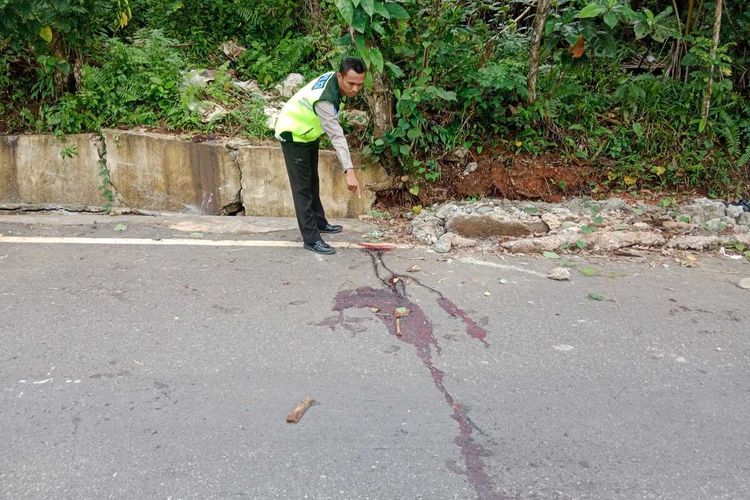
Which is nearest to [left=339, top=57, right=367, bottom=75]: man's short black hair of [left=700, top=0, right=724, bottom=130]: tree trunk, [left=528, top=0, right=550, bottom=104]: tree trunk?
[left=528, top=0, right=550, bottom=104]: tree trunk

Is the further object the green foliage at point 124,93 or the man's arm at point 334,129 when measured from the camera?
the green foliage at point 124,93

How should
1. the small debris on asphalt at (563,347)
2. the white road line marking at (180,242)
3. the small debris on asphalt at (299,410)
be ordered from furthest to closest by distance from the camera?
1. the white road line marking at (180,242)
2. the small debris on asphalt at (563,347)
3. the small debris on asphalt at (299,410)

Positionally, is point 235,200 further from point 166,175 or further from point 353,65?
point 353,65

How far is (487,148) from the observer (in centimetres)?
653

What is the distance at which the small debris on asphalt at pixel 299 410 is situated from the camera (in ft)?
8.80

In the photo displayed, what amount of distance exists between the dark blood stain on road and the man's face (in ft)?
4.33

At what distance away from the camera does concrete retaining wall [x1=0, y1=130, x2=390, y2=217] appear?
6266 mm

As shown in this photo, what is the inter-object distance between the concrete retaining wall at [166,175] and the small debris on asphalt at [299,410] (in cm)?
367

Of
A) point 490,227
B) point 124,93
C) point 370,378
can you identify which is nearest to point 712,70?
point 490,227

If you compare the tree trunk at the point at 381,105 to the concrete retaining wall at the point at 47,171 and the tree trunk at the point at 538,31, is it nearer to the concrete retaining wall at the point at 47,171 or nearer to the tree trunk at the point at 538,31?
the tree trunk at the point at 538,31

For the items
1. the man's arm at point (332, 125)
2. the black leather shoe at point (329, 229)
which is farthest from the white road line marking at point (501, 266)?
the black leather shoe at point (329, 229)

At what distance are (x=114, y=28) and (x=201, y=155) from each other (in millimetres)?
2372

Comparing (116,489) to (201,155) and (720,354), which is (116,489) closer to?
(720,354)

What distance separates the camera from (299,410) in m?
2.75
